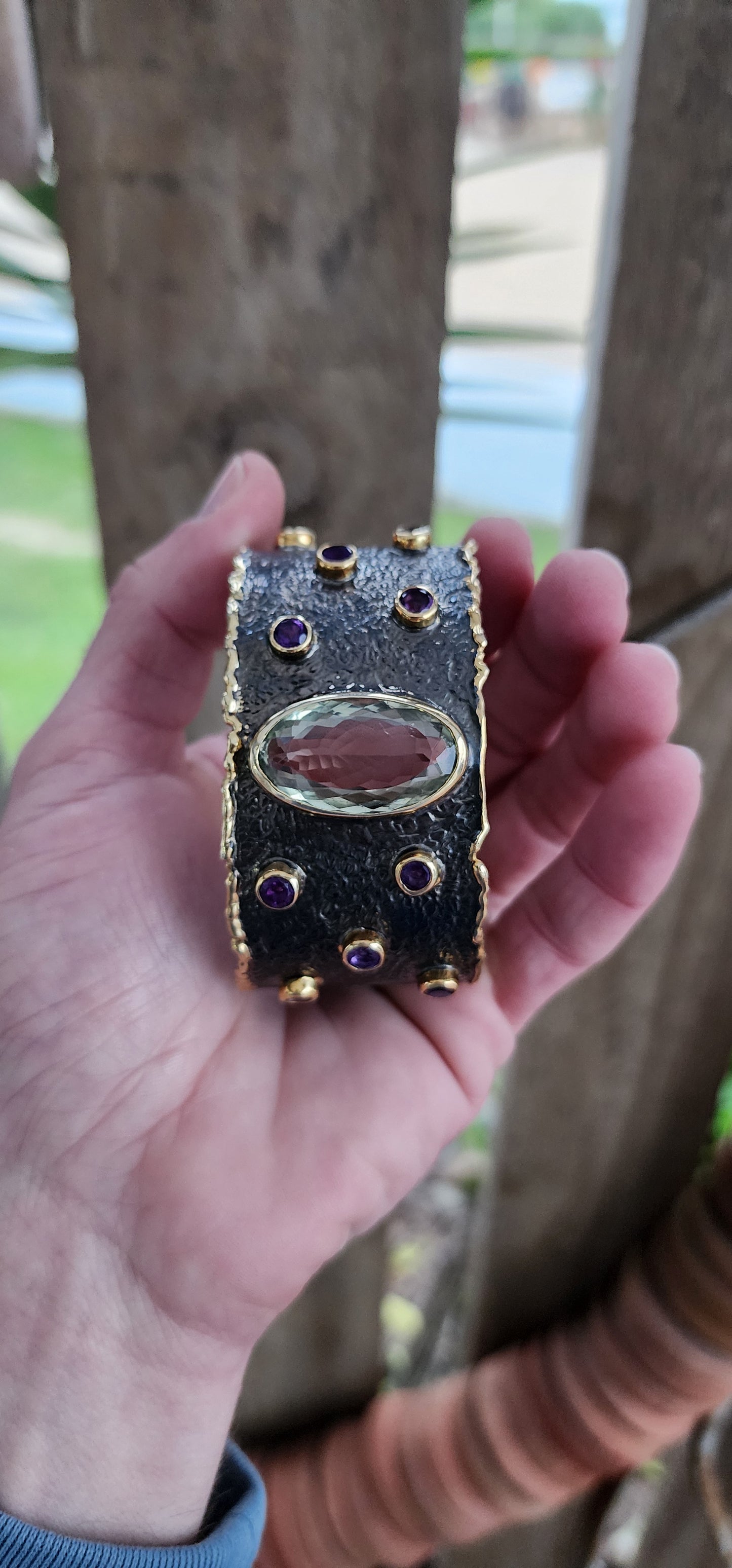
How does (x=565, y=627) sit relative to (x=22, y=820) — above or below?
above

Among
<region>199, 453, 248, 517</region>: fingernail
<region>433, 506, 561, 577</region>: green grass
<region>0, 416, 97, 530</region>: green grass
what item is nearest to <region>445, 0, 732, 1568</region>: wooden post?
<region>199, 453, 248, 517</region>: fingernail

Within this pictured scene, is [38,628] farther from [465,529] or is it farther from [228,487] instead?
[228,487]

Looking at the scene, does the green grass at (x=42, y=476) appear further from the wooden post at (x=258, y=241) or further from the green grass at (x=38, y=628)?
the wooden post at (x=258, y=241)

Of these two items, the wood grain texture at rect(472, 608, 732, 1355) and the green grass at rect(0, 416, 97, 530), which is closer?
the wood grain texture at rect(472, 608, 732, 1355)

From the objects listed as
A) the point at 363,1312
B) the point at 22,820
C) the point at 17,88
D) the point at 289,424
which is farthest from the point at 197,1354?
the point at 17,88

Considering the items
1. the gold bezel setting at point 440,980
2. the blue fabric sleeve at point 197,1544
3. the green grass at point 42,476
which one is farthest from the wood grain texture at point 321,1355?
the green grass at point 42,476

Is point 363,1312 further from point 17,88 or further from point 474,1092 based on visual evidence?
point 17,88

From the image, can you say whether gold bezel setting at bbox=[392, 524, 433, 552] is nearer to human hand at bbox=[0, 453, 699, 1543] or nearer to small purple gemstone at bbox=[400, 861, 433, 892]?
human hand at bbox=[0, 453, 699, 1543]

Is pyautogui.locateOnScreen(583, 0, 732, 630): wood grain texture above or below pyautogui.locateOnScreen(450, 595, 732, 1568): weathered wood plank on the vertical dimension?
above
